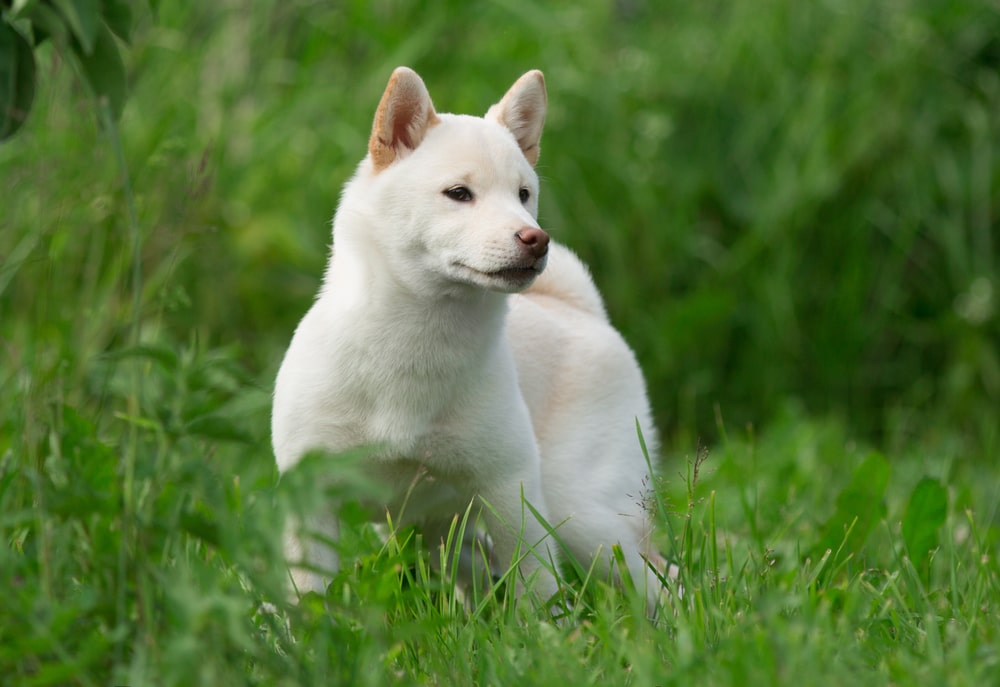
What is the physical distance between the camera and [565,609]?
9.28ft

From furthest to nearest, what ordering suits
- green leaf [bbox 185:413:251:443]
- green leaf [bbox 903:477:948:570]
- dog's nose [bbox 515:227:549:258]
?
green leaf [bbox 903:477:948:570] < dog's nose [bbox 515:227:549:258] < green leaf [bbox 185:413:251:443]

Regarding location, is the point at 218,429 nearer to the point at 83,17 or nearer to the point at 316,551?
the point at 83,17

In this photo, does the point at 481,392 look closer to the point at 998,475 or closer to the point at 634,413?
the point at 634,413

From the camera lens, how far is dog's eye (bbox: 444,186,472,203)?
301cm

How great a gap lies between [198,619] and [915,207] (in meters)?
5.17

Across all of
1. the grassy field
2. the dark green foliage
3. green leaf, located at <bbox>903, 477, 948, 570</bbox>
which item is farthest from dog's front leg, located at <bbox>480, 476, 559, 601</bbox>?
the dark green foliage

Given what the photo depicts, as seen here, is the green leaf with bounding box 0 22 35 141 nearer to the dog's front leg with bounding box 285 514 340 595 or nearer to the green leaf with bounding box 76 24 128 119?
the green leaf with bounding box 76 24 128 119

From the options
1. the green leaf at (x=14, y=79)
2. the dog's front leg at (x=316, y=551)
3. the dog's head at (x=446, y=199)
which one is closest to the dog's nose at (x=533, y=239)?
the dog's head at (x=446, y=199)

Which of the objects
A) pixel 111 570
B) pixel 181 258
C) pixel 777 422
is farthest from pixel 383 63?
pixel 111 570

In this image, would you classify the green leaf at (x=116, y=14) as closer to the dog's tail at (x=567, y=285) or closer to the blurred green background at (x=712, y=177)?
the dog's tail at (x=567, y=285)

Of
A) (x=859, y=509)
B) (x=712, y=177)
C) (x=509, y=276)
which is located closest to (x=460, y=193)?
(x=509, y=276)

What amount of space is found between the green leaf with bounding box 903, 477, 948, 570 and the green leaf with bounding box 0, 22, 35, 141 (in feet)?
→ 8.34

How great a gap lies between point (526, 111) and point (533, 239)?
676mm

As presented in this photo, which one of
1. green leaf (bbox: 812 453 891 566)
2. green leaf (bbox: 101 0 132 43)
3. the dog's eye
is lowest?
green leaf (bbox: 812 453 891 566)
